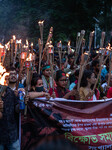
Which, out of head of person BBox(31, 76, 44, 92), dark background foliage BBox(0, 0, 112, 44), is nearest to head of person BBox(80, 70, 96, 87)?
head of person BBox(31, 76, 44, 92)

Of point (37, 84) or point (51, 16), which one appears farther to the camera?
point (51, 16)

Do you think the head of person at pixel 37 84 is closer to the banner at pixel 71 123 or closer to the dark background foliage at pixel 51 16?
the banner at pixel 71 123

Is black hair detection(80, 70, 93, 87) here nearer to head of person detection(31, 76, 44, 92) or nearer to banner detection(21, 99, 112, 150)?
banner detection(21, 99, 112, 150)

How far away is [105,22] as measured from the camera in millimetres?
16047

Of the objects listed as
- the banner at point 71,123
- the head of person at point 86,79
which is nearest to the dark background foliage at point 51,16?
the head of person at point 86,79

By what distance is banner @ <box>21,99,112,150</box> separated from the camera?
12.5 ft

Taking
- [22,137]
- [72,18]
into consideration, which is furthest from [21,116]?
[72,18]

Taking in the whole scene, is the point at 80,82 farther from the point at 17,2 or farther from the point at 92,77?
the point at 17,2

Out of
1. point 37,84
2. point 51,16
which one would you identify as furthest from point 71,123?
point 51,16

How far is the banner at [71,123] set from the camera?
3814 millimetres

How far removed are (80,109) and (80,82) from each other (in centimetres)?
47

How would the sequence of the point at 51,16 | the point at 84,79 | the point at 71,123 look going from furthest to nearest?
1. the point at 51,16
2. the point at 84,79
3. the point at 71,123

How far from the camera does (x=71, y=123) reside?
4023 millimetres

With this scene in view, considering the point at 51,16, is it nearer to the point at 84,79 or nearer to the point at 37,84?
the point at 37,84
